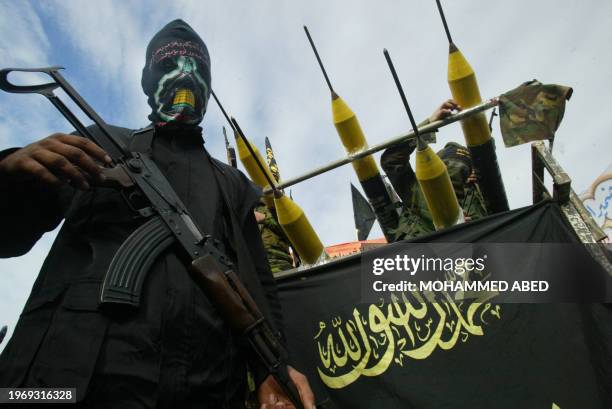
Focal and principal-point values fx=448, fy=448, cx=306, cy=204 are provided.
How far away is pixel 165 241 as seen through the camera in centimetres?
167

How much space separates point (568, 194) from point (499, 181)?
918mm

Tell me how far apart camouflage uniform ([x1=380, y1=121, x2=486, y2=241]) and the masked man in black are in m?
2.70

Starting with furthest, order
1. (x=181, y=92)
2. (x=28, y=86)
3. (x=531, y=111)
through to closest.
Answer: (x=531, y=111), (x=181, y=92), (x=28, y=86)

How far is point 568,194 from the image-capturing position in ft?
9.04

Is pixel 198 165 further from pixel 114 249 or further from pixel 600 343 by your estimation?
pixel 600 343

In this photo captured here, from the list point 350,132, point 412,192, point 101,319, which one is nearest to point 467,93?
point 350,132

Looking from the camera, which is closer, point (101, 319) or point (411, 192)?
point (101, 319)

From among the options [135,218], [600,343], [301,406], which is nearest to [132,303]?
[135,218]

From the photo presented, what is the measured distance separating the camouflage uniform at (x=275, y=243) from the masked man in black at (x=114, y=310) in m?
2.96

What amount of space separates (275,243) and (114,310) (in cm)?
374

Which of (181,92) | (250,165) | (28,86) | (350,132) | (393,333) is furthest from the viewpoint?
(250,165)

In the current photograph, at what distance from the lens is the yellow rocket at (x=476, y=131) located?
11.5 feet

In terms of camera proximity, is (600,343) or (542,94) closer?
(600,343)

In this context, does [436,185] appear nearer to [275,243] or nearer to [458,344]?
[458,344]
